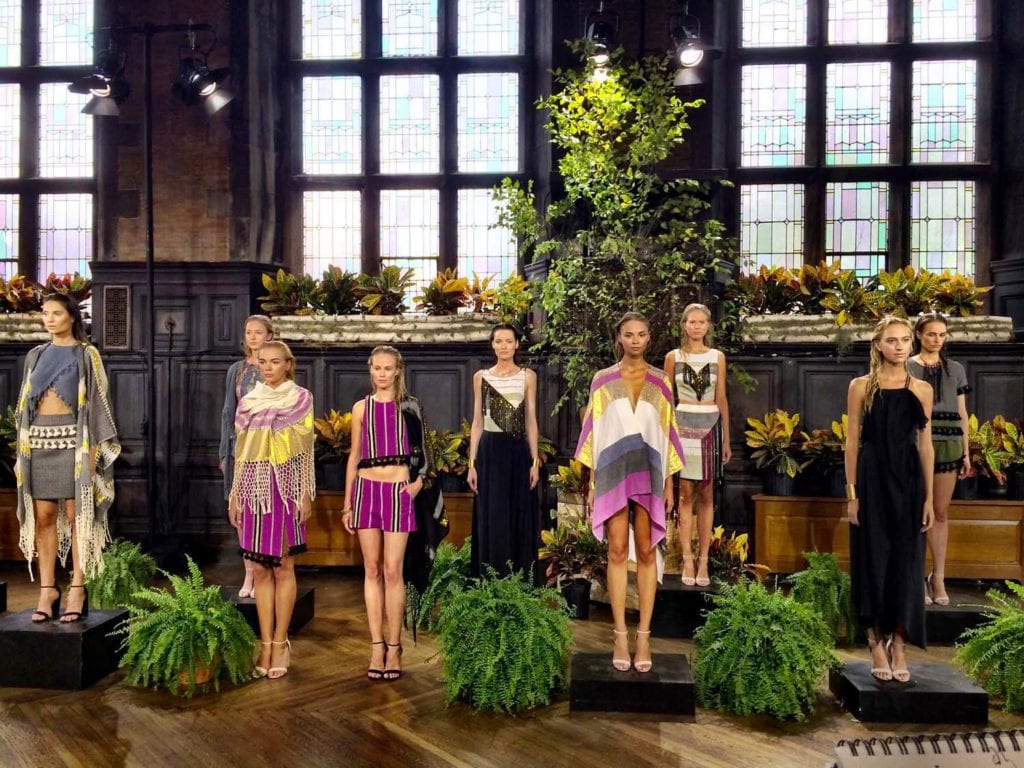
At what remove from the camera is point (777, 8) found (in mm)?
7883

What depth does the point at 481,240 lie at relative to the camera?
820cm

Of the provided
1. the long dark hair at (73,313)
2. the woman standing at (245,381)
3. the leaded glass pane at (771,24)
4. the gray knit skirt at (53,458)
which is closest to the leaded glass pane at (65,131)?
the woman standing at (245,381)

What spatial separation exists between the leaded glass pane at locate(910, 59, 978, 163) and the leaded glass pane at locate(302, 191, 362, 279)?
4582 millimetres

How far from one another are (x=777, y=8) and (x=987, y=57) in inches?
66.0

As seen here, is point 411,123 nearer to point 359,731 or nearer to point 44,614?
point 44,614

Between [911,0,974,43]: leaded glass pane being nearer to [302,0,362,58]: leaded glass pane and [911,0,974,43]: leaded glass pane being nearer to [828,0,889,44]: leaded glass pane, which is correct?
[828,0,889,44]: leaded glass pane

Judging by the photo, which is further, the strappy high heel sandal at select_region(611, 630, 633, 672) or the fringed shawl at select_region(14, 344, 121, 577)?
the fringed shawl at select_region(14, 344, 121, 577)

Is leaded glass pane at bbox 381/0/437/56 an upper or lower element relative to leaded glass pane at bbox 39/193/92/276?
upper

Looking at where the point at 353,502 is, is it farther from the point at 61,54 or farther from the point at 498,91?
the point at 61,54

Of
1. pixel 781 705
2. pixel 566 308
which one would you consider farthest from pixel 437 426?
pixel 781 705

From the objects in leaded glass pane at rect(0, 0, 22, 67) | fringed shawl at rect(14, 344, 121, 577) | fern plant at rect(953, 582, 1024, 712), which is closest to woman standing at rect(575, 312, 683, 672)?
fern plant at rect(953, 582, 1024, 712)

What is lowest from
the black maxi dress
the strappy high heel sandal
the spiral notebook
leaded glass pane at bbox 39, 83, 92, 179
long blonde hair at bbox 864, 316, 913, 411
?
the strappy high heel sandal

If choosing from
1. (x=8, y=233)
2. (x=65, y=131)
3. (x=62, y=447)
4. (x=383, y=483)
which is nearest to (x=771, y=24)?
(x=383, y=483)

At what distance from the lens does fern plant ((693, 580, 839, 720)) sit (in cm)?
385
